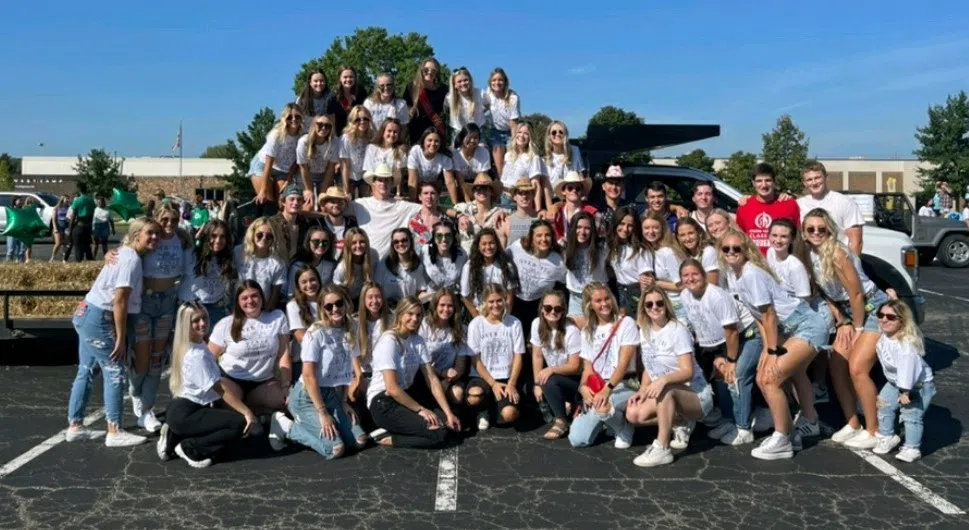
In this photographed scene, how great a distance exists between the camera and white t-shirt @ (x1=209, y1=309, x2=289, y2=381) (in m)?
5.86

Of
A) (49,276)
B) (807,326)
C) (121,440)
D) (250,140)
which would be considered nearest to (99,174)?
(250,140)

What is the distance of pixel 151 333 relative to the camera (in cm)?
610

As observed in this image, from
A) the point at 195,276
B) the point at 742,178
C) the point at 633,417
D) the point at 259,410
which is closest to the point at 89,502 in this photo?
the point at 259,410

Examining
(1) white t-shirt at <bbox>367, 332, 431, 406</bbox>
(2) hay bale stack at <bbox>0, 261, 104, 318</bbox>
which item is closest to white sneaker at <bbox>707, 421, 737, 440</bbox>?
(1) white t-shirt at <bbox>367, 332, 431, 406</bbox>

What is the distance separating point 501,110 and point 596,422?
173 inches

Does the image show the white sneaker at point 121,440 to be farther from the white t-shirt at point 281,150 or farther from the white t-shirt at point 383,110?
the white t-shirt at point 383,110

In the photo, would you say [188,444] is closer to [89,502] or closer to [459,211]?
[89,502]

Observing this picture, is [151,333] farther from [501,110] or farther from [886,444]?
[886,444]

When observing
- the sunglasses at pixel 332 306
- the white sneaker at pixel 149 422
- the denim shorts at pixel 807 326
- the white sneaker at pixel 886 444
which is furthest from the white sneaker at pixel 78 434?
the white sneaker at pixel 886 444

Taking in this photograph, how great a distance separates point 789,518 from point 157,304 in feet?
14.6

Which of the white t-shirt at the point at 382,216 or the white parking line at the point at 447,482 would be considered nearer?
the white parking line at the point at 447,482

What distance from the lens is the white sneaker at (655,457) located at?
533 centimetres

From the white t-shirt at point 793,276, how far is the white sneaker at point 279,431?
3.48 m

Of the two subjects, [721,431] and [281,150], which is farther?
[281,150]
